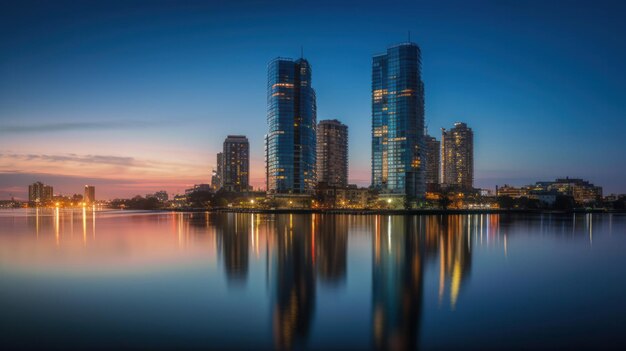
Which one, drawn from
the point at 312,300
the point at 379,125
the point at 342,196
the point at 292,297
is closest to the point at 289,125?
the point at 379,125

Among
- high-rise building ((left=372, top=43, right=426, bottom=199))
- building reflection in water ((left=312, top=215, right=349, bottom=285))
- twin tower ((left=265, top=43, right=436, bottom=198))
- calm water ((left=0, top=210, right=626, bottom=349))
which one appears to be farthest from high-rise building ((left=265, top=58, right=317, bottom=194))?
calm water ((left=0, top=210, right=626, bottom=349))

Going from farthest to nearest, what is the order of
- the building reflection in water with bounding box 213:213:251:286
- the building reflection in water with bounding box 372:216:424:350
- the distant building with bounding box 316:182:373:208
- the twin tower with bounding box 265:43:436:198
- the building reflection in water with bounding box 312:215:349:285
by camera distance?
the distant building with bounding box 316:182:373:208, the twin tower with bounding box 265:43:436:198, the building reflection in water with bounding box 213:213:251:286, the building reflection in water with bounding box 312:215:349:285, the building reflection in water with bounding box 372:216:424:350

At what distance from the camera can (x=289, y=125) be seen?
552 ft

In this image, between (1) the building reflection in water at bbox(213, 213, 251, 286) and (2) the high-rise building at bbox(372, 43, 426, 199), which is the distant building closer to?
(2) the high-rise building at bbox(372, 43, 426, 199)

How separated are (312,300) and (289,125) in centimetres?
15202

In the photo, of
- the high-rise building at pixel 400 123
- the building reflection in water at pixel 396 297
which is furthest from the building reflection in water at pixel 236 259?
the high-rise building at pixel 400 123

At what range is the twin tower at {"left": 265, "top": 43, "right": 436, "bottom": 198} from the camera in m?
161

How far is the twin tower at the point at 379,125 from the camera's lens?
161125 millimetres

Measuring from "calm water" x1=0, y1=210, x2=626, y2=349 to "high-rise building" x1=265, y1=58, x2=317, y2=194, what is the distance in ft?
441

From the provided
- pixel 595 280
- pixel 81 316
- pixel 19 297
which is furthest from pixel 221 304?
pixel 595 280

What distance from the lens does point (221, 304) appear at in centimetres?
1853

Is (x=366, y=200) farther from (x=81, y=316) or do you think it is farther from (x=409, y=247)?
(x=81, y=316)

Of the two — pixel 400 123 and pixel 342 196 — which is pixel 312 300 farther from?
pixel 342 196

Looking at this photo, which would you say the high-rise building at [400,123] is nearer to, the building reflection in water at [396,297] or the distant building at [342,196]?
the distant building at [342,196]
